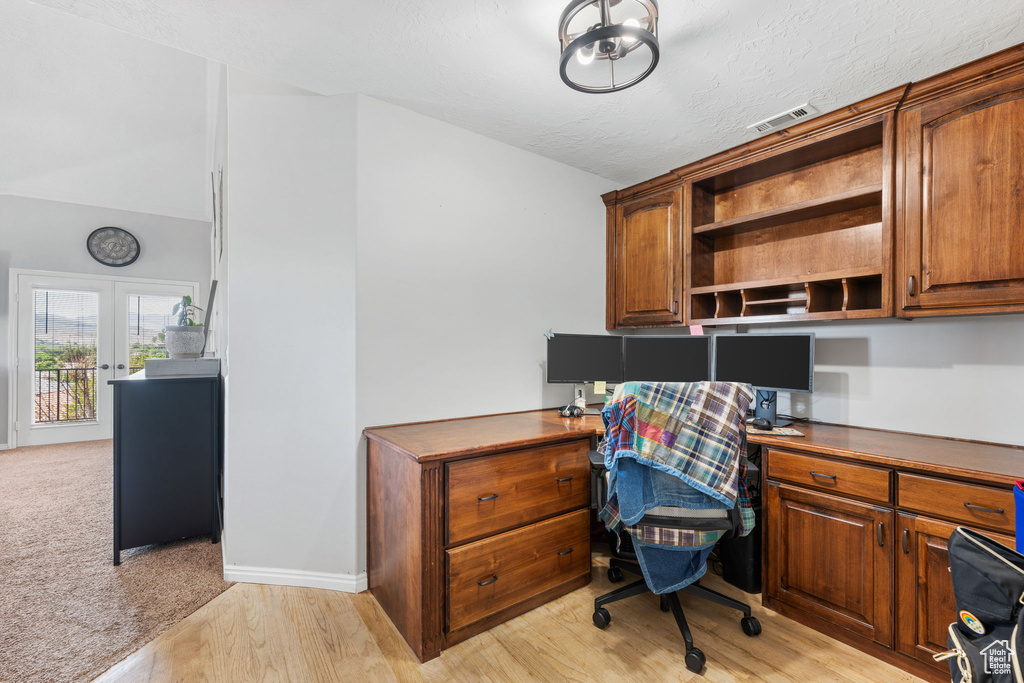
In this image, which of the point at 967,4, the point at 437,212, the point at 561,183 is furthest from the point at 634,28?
the point at 561,183

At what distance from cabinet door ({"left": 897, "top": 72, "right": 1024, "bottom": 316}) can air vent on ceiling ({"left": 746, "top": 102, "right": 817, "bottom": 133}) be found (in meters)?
0.39

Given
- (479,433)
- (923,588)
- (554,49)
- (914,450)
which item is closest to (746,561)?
(923,588)

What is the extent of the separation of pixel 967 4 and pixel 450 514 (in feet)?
8.60

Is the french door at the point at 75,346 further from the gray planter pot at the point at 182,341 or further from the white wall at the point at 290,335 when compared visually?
the white wall at the point at 290,335

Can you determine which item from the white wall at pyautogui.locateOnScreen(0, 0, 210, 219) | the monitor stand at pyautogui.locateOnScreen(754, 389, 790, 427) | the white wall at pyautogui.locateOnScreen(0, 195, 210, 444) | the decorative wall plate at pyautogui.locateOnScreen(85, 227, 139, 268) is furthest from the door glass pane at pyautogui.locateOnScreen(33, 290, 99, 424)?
the monitor stand at pyautogui.locateOnScreen(754, 389, 790, 427)

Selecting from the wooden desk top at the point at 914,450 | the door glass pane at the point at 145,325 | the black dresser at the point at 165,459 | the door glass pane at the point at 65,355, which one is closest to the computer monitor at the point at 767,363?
the wooden desk top at the point at 914,450

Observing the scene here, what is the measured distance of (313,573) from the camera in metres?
2.24

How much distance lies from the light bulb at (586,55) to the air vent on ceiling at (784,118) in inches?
47.9

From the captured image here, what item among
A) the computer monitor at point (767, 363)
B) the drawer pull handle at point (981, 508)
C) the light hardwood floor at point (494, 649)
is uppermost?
the computer monitor at point (767, 363)

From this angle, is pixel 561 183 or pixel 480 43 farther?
pixel 561 183

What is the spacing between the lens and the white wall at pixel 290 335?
2.23 meters

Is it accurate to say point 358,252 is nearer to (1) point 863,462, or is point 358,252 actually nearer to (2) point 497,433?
(2) point 497,433

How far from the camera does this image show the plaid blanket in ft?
5.46

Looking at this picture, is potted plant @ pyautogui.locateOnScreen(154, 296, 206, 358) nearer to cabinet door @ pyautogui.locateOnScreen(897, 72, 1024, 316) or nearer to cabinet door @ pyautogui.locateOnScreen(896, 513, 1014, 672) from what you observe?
cabinet door @ pyautogui.locateOnScreen(896, 513, 1014, 672)
